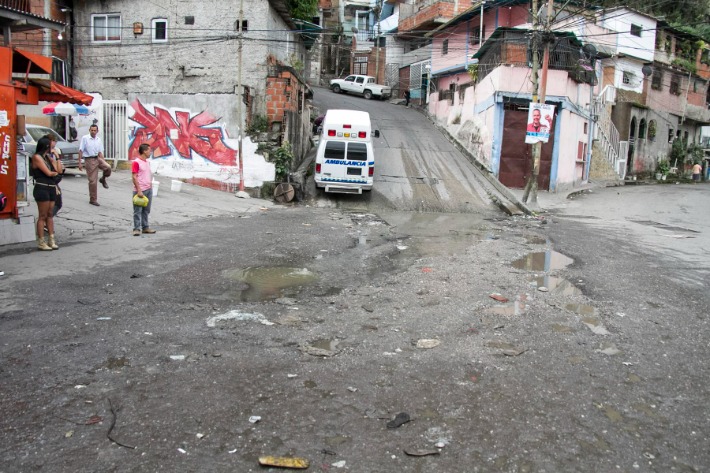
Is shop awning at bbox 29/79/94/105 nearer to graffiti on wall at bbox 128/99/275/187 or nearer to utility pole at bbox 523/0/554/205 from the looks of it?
graffiti on wall at bbox 128/99/275/187

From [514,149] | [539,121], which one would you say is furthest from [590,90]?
[539,121]

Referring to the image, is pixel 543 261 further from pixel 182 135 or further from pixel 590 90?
pixel 590 90

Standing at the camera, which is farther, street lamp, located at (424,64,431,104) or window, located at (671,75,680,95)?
window, located at (671,75,680,95)

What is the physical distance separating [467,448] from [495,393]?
34.9 inches

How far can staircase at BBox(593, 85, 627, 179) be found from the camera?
29.5 metres

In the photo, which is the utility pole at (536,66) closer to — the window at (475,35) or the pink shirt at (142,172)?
the window at (475,35)

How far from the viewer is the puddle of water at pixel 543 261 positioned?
30.5ft

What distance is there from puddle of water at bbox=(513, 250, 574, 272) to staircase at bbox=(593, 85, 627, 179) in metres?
20.9

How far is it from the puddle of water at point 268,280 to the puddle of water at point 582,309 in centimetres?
339

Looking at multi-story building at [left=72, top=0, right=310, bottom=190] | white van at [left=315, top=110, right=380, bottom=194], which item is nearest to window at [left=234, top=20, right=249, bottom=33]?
multi-story building at [left=72, top=0, right=310, bottom=190]

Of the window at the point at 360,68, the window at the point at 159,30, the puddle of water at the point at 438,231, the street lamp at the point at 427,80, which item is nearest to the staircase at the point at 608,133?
the street lamp at the point at 427,80

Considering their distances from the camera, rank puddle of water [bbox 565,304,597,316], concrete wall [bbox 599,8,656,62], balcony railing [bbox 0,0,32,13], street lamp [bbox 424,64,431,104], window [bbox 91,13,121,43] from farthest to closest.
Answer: street lamp [bbox 424,64,431,104]
concrete wall [bbox 599,8,656,62]
window [bbox 91,13,121,43]
balcony railing [bbox 0,0,32,13]
puddle of water [bbox 565,304,597,316]

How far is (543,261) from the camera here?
Result: 991 centimetres

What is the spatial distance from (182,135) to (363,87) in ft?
74.1
